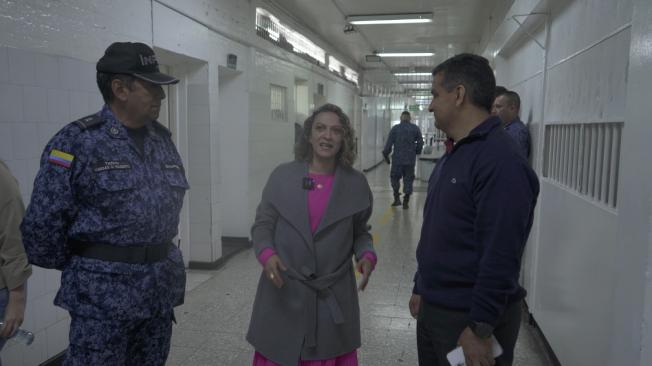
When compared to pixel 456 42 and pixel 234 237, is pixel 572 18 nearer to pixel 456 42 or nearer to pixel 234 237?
pixel 234 237

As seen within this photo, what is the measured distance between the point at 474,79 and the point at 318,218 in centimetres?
83

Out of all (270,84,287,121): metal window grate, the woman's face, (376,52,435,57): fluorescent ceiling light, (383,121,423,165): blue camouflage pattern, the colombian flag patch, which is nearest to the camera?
the colombian flag patch

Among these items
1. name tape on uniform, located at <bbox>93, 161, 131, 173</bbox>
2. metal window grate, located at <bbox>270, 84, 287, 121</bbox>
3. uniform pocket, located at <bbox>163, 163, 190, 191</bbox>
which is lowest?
uniform pocket, located at <bbox>163, 163, 190, 191</bbox>

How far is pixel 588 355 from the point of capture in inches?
93.3

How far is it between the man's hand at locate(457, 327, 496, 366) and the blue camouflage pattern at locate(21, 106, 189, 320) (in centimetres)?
110

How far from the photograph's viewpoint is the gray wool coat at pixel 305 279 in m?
1.93

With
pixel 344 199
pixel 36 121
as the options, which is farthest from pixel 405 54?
pixel 344 199

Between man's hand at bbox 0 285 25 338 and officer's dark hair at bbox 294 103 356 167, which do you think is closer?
man's hand at bbox 0 285 25 338

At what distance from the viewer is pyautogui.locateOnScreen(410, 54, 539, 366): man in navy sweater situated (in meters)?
1.46

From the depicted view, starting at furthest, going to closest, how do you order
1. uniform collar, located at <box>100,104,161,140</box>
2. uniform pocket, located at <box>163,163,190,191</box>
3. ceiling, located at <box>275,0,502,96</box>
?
1. ceiling, located at <box>275,0,502,96</box>
2. uniform pocket, located at <box>163,163,190,191</box>
3. uniform collar, located at <box>100,104,161,140</box>

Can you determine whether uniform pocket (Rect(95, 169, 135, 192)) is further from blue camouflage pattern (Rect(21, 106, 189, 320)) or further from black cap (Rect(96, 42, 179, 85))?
black cap (Rect(96, 42, 179, 85))

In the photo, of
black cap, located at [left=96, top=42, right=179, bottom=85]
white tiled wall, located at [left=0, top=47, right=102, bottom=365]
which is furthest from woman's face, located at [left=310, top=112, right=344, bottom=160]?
white tiled wall, located at [left=0, top=47, right=102, bottom=365]

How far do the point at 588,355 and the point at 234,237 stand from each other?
4499 mm

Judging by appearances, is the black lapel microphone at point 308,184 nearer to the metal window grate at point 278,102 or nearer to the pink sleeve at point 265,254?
the pink sleeve at point 265,254
